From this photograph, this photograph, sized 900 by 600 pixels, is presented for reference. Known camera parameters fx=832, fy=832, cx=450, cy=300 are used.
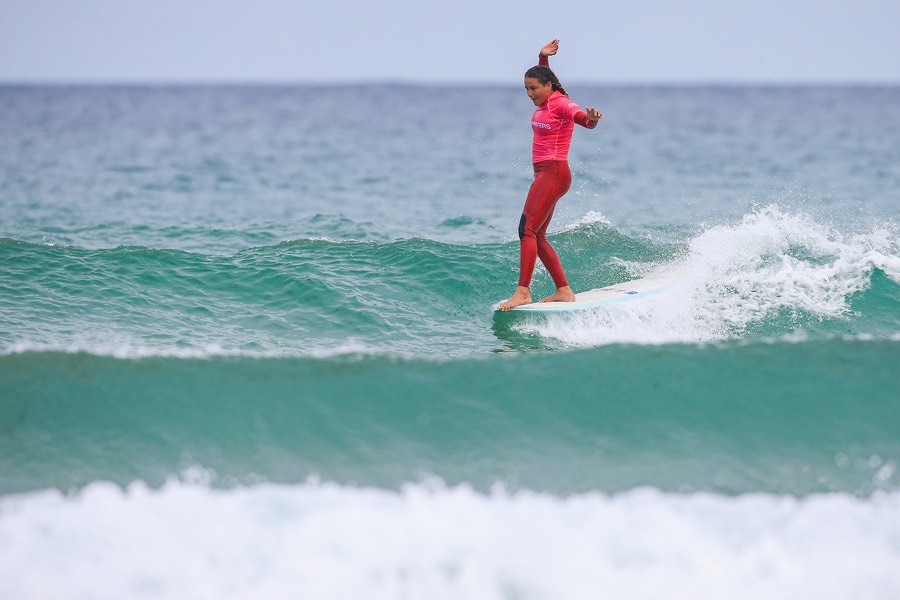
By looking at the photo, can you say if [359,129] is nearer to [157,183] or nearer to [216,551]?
[157,183]

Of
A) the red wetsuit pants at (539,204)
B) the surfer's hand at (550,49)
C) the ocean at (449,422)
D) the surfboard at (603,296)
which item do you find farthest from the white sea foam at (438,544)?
the surfer's hand at (550,49)

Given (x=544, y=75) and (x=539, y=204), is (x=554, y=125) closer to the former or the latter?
(x=544, y=75)

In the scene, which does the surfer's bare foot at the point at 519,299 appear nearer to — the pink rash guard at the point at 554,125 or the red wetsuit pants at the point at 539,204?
the red wetsuit pants at the point at 539,204

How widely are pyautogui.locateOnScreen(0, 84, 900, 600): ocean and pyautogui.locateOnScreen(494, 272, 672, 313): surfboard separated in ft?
0.39

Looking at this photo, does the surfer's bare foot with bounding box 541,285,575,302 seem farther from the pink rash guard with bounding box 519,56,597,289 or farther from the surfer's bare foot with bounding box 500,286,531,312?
the pink rash guard with bounding box 519,56,597,289

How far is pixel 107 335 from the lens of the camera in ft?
24.9

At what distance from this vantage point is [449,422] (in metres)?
5.66

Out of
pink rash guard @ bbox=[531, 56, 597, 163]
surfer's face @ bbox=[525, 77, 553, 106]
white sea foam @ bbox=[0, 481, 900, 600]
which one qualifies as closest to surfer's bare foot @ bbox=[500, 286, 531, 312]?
pink rash guard @ bbox=[531, 56, 597, 163]

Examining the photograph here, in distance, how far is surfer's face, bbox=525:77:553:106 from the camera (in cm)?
734

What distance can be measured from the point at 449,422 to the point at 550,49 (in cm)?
382

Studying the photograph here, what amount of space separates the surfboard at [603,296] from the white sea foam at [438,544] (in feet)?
9.58

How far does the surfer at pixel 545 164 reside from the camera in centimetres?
736

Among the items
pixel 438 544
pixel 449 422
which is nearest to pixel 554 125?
pixel 449 422

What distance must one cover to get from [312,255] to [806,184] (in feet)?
46.2
